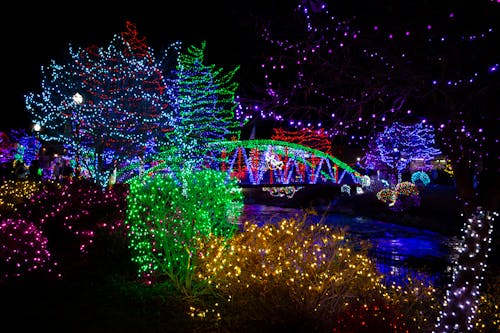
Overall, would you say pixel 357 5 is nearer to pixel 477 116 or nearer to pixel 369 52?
pixel 369 52

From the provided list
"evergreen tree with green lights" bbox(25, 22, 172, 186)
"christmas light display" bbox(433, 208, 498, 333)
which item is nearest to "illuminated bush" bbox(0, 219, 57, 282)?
"christmas light display" bbox(433, 208, 498, 333)

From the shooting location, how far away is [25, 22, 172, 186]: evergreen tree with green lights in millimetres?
20562

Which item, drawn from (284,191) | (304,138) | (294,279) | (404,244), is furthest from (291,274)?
(304,138)

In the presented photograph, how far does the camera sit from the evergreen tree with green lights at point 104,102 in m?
20.6

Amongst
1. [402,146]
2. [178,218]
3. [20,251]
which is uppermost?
[402,146]

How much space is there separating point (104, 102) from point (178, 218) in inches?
574

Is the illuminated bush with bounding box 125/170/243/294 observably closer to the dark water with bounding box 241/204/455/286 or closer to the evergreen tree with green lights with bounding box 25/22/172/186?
the dark water with bounding box 241/204/455/286

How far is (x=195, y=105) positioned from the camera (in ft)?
98.1

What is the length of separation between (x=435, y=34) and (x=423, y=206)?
2184 centimetres

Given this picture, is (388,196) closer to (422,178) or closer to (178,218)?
(422,178)

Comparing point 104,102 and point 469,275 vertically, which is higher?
point 104,102

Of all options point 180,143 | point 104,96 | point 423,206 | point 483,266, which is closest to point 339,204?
point 423,206

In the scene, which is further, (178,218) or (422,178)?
(422,178)

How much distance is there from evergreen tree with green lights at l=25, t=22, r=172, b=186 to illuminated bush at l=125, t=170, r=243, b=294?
1325cm
